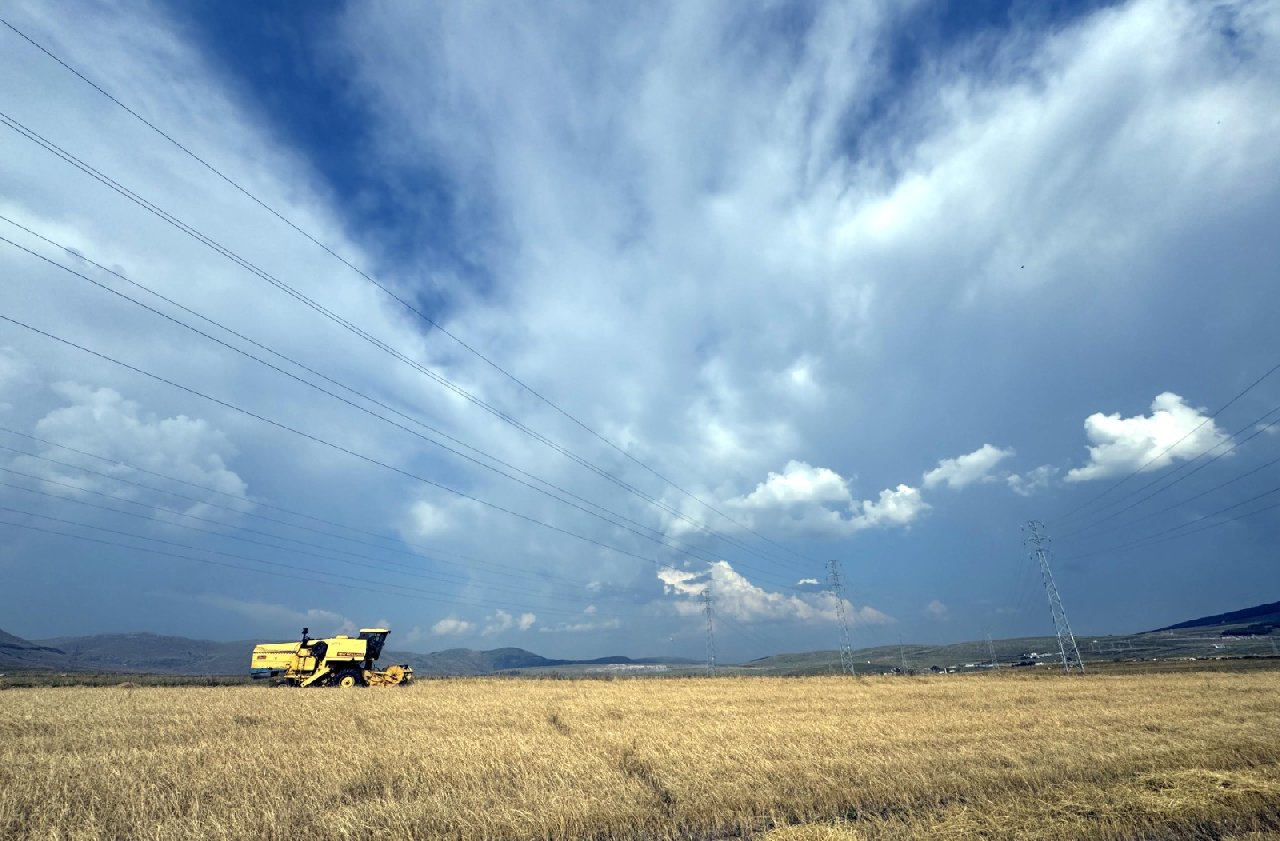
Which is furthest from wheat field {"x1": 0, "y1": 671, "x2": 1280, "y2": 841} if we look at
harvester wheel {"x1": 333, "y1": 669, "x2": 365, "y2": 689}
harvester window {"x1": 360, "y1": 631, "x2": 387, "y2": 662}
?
harvester window {"x1": 360, "y1": 631, "x2": 387, "y2": 662}

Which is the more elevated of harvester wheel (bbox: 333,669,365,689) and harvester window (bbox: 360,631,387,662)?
harvester window (bbox: 360,631,387,662)

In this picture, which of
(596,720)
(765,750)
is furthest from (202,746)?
(765,750)

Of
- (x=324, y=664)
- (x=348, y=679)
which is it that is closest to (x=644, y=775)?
(x=348, y=679)

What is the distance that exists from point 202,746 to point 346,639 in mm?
36719

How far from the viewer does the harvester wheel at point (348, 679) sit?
46.5 metres

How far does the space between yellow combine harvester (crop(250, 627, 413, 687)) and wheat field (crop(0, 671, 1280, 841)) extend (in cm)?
2548

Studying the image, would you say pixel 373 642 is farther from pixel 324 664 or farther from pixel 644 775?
pixel 644 775

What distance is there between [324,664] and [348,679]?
327cm

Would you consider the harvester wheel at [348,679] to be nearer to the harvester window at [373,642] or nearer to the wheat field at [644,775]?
the harvester window at [373,642]

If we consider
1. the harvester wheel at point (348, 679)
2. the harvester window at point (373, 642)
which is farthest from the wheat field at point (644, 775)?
the harvester window at point (373, 642)

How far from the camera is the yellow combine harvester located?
48.2m

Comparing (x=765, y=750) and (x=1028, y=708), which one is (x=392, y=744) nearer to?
(x=765, y=750)

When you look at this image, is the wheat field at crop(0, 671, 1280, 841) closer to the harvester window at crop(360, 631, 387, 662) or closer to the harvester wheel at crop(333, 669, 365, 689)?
the harvester wheel at crop(333, 669, 365, 689)

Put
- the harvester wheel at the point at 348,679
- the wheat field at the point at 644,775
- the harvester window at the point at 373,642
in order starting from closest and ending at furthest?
the wheat field at the point at 644,775 → the harvester wheel at the point at 348,679 → the harvester window at the point at 373,642
